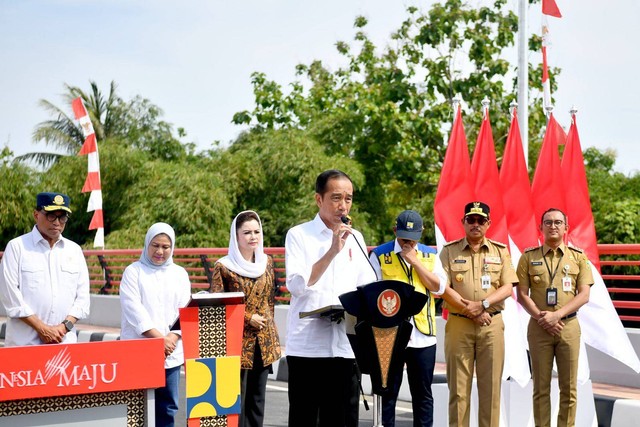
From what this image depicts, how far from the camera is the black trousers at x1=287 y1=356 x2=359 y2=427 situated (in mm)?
4555

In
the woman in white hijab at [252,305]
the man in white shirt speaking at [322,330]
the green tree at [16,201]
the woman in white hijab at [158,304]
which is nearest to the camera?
the man in white shirt speaking at [322,330]

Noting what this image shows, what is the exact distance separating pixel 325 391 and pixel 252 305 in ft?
5.09

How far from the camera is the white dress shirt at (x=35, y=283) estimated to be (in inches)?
234

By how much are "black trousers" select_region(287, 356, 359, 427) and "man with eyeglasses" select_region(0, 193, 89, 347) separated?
2159 millimetres

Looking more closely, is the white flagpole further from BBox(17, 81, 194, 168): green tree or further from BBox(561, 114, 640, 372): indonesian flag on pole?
BBox(17, 81, 194, 168): green tree

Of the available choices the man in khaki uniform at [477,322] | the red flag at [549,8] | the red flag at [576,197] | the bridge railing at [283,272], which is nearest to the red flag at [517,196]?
the red flag at [576,197]

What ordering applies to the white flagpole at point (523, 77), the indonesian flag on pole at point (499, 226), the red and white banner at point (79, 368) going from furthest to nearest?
the white flagpole at point (523, 77) → the indonesian flag on pole at point (499, 226) → the red and white banner at point (79, 368)

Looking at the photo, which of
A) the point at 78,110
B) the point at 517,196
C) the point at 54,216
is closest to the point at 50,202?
the point at 54,216

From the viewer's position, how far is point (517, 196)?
28.9ft

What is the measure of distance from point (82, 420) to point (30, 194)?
2239 cm

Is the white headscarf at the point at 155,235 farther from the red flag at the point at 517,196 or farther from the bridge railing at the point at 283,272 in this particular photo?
the bridge railing at the point at 283,272

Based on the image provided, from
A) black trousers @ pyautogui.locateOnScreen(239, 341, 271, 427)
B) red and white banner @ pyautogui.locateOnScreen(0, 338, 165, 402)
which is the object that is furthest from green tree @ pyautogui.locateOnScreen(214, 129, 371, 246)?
red and white banner @ pyautogui.locateOnScreen(0, 338, 165, 402)

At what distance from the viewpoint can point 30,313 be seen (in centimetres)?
595

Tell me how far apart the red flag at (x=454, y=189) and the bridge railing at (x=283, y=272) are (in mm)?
1387
